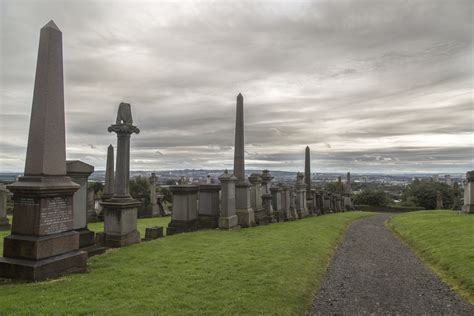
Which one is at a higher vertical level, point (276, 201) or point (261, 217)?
point (276, 201)

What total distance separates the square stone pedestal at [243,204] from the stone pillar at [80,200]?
7.48 meters

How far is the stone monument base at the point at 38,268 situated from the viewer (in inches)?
242

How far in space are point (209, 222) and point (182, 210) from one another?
1.45 metres

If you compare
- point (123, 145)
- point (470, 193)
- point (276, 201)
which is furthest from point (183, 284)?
point (470, 193)

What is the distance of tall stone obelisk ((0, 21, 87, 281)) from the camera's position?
20.9ft

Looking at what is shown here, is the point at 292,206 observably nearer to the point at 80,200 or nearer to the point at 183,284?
the point at 80,200

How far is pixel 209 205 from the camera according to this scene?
14.8 metres

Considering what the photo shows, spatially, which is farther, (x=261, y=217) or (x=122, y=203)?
(x=261, y=217)

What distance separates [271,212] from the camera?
19.1 meters

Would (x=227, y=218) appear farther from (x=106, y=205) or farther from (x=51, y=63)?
(x=51, y=63)

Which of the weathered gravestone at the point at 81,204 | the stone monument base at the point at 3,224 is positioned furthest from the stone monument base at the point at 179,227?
the stone monument base at the point at 3,224

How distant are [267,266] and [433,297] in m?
3.51

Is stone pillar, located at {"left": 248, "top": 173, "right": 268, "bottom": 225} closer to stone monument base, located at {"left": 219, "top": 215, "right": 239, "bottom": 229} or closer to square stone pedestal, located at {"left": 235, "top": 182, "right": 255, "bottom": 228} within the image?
square stone pedestal, located at {"left": 235, "top": 182, "right": 255, "bottom": 228}

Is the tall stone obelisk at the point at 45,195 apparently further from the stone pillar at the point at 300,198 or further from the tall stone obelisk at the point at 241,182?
the stone pillar at the point at 300,198
